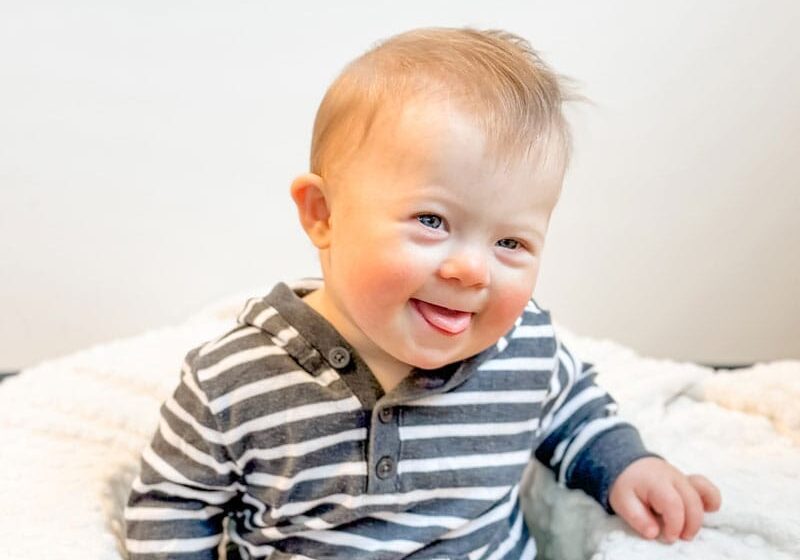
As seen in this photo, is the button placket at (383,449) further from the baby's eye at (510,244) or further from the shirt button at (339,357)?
the baby's eye at (510,244)

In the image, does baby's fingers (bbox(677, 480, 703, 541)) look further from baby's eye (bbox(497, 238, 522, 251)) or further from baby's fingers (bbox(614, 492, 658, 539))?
baby's eye (bbox(497, 238, 522, 251))

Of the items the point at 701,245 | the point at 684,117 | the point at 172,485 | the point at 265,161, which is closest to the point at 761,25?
the point at 684,117

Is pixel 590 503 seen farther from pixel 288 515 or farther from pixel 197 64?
pixel 197 64

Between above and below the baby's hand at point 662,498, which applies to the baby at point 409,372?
above

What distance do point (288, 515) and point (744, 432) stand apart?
0.45m

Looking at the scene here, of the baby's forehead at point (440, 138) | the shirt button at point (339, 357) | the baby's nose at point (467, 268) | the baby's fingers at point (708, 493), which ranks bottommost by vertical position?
the baby's fingers at point (708, 493)

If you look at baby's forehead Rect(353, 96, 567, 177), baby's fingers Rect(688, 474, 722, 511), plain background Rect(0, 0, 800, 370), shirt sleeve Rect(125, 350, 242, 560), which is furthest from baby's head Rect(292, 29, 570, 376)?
plain background Rect(0, 0, 800, 370)

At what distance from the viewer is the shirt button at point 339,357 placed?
63cm

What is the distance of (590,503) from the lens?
75 cm

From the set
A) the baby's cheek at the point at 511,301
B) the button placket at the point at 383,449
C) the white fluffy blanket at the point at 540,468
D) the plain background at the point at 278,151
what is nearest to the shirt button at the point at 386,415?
the button placket at the point at 383,449

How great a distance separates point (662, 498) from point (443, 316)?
27cm

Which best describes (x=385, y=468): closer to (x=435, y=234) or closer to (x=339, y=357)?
(x=339, y=357)

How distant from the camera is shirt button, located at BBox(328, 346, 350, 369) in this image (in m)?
0.63

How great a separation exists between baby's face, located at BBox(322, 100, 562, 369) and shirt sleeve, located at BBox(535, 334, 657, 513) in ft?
0.61
